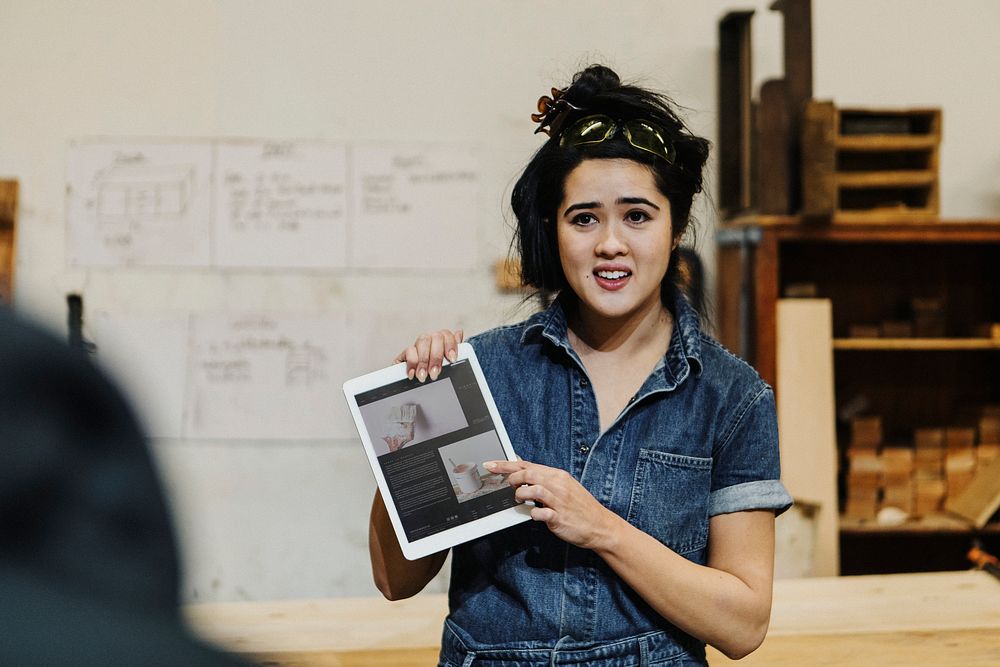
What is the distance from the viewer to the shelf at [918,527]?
9.56ft

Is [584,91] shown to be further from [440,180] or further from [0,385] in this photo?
[440,180]

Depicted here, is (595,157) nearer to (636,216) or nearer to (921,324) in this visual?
(636,216)

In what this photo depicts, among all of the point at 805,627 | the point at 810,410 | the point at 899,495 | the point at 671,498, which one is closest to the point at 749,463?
the point at 671,498

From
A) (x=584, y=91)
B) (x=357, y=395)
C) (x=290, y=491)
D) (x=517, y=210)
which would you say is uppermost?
(x=584, y=91)

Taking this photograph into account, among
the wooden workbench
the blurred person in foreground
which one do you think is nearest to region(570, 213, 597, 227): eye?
the wooden workbench

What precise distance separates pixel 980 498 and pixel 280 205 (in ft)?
8.34

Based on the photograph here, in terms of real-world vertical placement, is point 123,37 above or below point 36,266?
above

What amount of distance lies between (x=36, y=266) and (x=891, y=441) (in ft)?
9.98

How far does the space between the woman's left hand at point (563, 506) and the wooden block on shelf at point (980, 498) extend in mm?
2268

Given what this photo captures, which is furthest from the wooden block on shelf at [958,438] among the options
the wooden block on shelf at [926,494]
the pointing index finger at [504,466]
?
the pointing index finger at [504,466]

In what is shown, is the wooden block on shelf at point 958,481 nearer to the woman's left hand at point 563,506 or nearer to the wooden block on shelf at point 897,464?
the wooden block on shelf at point 897,464

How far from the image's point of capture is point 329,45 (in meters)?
3.17

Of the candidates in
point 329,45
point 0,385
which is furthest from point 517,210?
point 329,45

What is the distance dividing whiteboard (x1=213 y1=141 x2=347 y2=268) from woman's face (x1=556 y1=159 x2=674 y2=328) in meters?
2.05
